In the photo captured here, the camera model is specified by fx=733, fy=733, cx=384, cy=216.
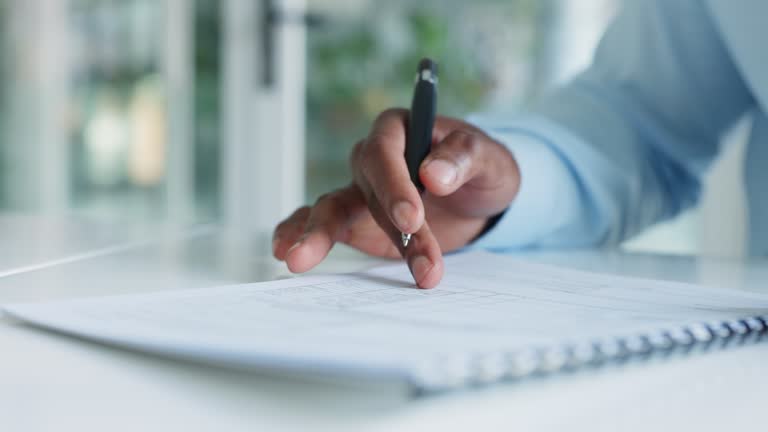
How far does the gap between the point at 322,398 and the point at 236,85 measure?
2.15 meters

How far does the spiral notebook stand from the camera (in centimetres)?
24

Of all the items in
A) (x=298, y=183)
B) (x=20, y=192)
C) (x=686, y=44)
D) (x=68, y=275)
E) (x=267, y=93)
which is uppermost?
(x=686, y=44)

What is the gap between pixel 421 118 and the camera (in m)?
0.54

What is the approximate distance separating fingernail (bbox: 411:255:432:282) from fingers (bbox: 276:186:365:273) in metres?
0.09

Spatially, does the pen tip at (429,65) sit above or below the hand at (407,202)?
above

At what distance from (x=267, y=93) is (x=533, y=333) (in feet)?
6.72

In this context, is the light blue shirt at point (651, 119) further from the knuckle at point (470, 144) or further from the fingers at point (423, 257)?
the fingers at point (423, 257)

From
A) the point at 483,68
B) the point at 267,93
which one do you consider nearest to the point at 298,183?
the point at 267,93

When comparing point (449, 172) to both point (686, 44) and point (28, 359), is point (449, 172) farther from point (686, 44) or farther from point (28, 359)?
point (686, 44)

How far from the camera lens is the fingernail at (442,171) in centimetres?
50

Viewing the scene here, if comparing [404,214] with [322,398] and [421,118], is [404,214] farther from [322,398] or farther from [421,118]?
[322,398]

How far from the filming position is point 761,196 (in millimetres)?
945

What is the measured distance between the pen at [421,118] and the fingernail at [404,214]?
8cm

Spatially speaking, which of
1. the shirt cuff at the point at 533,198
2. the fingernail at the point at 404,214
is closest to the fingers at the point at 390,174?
the fingernail at the point at 404,214
